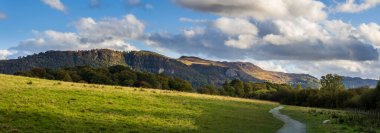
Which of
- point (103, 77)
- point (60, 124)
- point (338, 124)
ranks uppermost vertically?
point (103, 77)

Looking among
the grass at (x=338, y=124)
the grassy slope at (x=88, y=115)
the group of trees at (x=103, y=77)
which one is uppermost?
the group of trees at (x=103, y=77)

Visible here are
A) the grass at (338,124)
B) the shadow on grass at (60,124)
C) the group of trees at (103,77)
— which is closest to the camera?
the shadow on grass at (60,124)

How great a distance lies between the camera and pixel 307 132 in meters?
43.4

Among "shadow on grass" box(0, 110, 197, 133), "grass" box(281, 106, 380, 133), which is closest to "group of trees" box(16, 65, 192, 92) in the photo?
"grass" box(281, 106, 380, 133)

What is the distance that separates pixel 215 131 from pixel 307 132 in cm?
1075

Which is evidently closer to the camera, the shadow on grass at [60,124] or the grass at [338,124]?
the shadow on grass at [60,124]

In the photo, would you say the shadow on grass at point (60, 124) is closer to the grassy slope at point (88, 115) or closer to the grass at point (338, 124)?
the grassy slope at point (88, 115)

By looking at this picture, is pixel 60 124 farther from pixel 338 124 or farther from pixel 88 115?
pixel 338 124

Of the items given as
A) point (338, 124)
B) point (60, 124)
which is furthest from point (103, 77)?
point (60, 124)

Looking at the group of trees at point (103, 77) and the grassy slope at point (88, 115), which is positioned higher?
the group of trees at point (103, 77)

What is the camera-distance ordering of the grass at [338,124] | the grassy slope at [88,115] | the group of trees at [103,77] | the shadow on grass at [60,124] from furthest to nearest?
the group of trees at [103,77]
the grass at [338,124]
the grassy slope at [88,115]
the shadow on grass at [60,124]

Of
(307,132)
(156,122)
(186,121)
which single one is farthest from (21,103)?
(307,132)

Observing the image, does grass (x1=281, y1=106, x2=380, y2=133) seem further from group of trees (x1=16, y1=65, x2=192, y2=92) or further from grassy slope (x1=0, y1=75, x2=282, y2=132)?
group of trees (x1=16, y1=65, x2=192, y2=92)

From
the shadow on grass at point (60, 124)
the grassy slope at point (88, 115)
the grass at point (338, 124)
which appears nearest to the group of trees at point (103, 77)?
the grass at point (338, 124)
